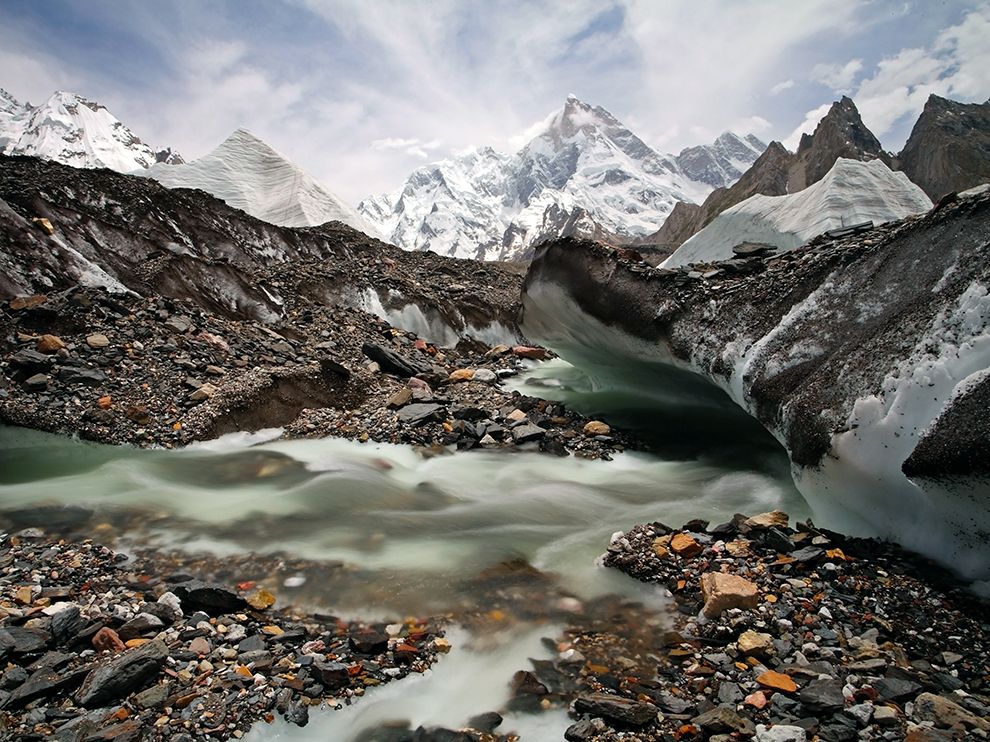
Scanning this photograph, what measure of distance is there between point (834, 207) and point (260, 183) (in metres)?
29.7

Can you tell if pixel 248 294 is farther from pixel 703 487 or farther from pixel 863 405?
pixel 863 405

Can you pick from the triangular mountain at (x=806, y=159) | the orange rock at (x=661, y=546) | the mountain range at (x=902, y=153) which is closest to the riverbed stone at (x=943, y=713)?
the orange rock at (x=661, y=546)

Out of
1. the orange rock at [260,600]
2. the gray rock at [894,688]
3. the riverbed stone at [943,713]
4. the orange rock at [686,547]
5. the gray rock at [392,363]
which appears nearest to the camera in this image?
the riverbed stone at [943,713]

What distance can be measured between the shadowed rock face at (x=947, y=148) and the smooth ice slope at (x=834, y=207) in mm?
63070

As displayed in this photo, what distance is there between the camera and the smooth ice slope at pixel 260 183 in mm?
30953

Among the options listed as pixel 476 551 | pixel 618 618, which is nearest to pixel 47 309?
pixel 476 551

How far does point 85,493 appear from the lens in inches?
270

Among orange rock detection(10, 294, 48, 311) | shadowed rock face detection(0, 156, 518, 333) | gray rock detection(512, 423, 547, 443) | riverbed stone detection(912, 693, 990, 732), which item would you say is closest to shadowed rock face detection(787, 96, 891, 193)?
shadowed rock face detection(0, 156, 518, 333)

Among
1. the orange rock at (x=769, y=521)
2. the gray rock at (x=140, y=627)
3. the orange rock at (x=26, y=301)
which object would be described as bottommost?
the gray rock at (x=140, y=627)

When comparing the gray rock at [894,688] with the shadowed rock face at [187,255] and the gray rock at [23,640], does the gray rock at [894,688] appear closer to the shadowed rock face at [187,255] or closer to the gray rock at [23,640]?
the gray rock at [23,640]

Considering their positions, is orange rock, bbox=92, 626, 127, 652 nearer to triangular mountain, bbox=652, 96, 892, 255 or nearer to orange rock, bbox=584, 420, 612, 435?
orange rock, bbox=584, 420, 612, 435

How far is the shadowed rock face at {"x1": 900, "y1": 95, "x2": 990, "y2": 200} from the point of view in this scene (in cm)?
6856

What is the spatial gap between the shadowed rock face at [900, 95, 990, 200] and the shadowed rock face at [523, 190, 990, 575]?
79.0 metres

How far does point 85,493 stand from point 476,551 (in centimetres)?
478
